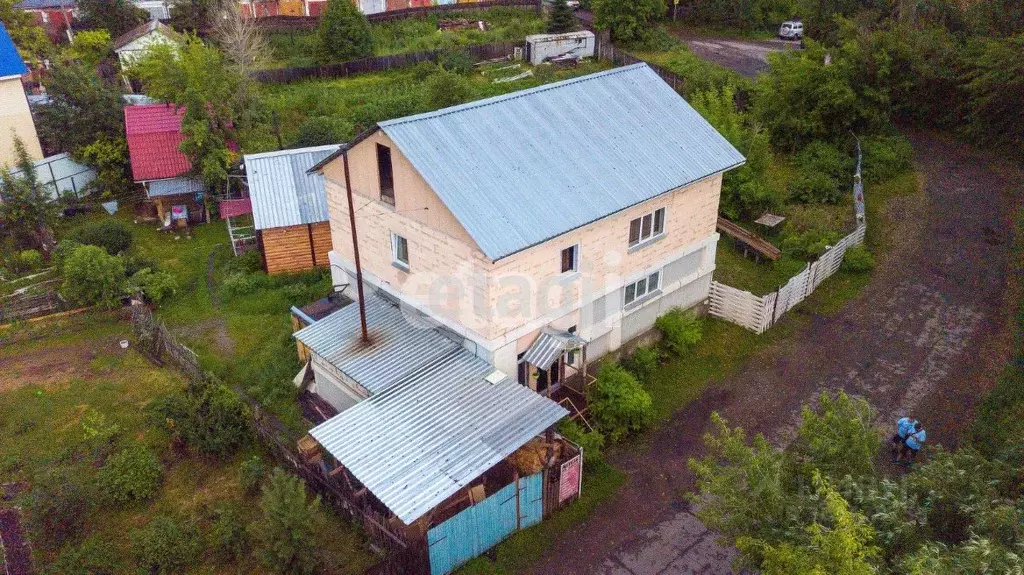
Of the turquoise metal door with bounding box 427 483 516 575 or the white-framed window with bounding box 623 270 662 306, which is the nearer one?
the turquoise metal door with bounding box 427 483 516 575

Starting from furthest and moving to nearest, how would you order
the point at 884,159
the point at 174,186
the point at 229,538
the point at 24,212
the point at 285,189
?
the point at 884,159, the point at 174,186, the point at 24,212, the point at 285,189, the point at 229,538

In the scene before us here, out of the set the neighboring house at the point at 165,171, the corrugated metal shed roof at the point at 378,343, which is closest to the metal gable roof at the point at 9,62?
the neighboring house at the point at 165,171

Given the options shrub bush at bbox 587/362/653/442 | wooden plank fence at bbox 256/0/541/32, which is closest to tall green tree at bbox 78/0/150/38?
wooden plank fence at bbox 256/0/541/32

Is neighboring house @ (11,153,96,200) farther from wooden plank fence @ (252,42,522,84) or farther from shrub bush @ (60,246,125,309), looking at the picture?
wooden plank fence @ (252,42,522,84)

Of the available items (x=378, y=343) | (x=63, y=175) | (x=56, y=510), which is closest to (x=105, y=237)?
(x=63, y=175)

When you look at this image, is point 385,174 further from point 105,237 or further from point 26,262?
point 26,262

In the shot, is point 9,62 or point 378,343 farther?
point 9,62

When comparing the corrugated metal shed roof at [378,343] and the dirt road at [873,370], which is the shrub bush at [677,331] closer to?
the dirt road at [873,370]
